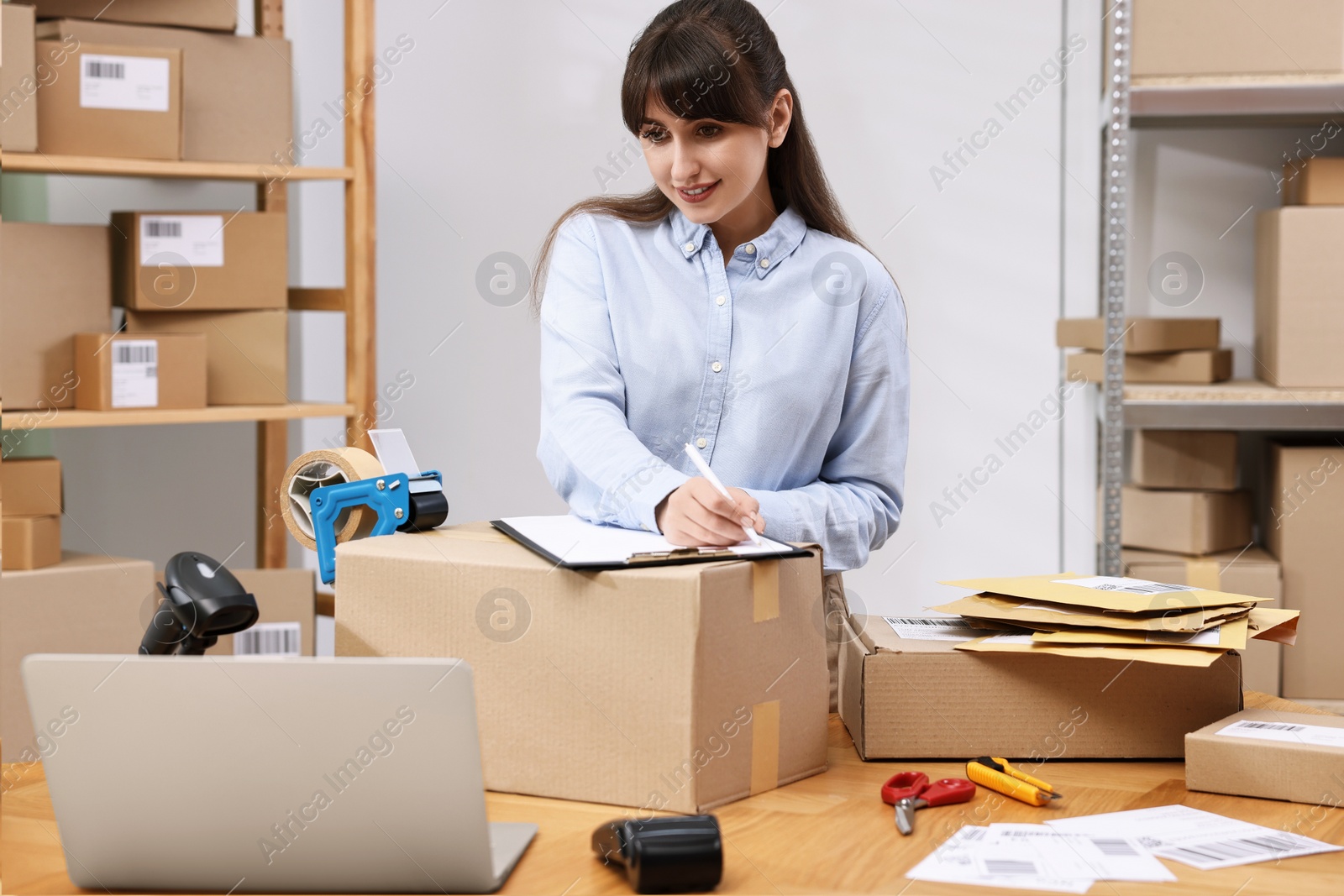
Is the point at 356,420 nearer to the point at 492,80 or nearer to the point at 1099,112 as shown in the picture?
the point at 492,80

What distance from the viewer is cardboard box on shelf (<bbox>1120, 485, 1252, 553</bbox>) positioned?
7.37 ft

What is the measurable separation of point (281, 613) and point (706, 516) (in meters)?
1.57

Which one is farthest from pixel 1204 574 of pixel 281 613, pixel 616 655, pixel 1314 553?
pixel 281 613

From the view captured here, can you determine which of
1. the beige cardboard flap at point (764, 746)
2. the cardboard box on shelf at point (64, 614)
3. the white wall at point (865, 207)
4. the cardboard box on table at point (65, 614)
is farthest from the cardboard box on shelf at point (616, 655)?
the white wall at point (865, 207)

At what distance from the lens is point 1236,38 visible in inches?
84.4

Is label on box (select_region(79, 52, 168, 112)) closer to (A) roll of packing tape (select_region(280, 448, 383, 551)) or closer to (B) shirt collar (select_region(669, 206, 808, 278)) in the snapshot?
(B) shirt collar (select_region(669, 206, 808, 278))

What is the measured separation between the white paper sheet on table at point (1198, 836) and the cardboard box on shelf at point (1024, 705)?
13cm

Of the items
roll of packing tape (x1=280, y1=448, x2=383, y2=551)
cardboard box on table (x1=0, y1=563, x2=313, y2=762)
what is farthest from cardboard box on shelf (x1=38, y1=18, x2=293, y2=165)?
roll of packing tape (x1=280, y1=448, x2=383, y2=551)

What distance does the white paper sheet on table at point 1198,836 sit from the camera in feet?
2.67

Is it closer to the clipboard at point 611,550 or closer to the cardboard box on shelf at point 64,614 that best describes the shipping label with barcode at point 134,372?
the cardboard box on shelf at point 64,614

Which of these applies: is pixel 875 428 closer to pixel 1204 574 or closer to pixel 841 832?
pixel 841 832

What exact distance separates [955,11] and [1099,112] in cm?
40

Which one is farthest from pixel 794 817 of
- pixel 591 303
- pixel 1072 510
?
pixel 1072 510

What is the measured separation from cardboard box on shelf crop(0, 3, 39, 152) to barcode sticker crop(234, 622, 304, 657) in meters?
0.98
